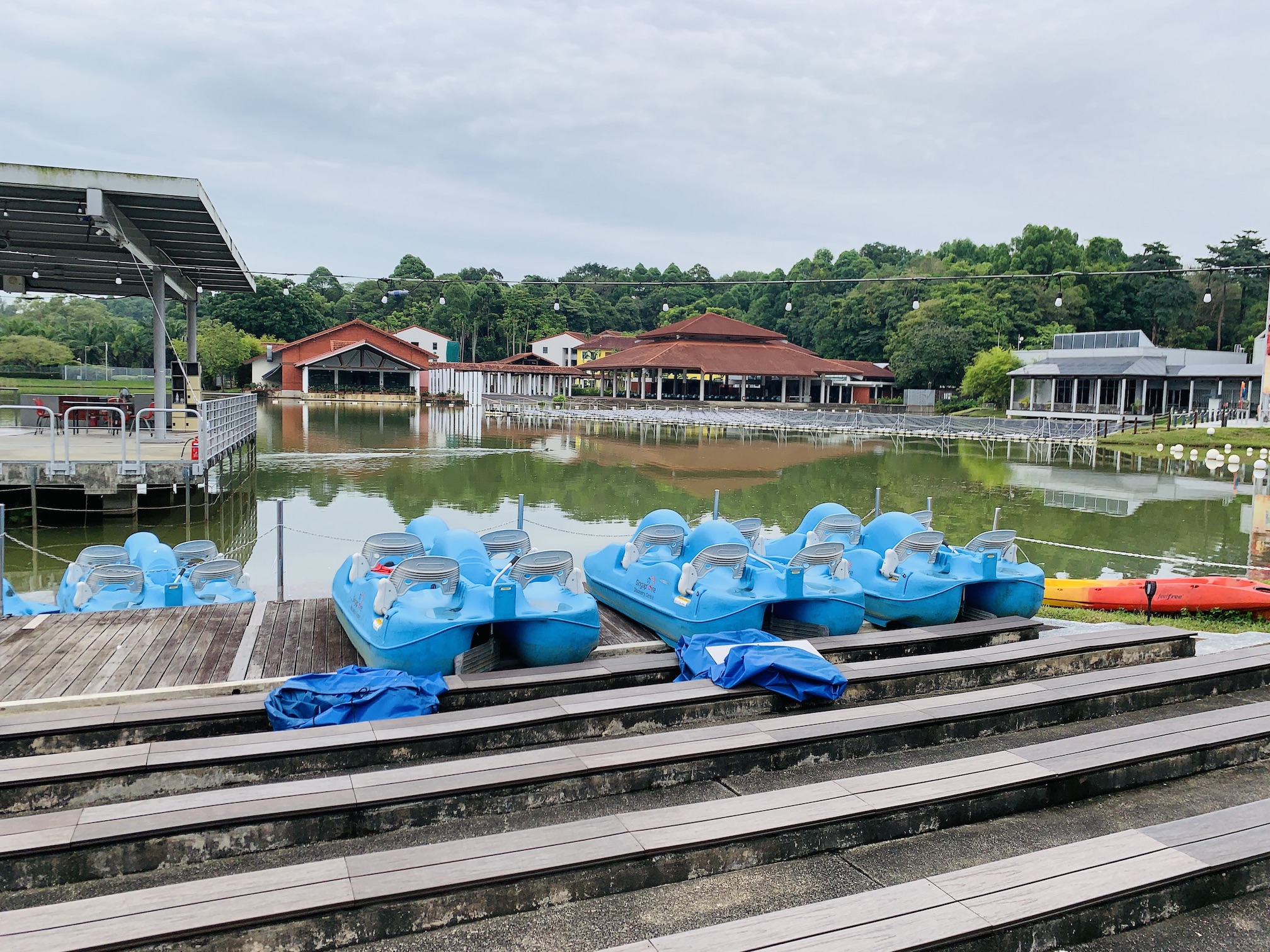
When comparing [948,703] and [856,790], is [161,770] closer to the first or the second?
[856,790]

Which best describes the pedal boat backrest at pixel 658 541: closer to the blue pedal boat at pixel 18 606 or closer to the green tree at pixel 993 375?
the blue pedal boat at pixel 18 606

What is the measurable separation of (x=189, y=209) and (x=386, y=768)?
12.8 meters

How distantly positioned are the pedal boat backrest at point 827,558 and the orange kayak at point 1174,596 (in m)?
3.72

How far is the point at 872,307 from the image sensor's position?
62.2m

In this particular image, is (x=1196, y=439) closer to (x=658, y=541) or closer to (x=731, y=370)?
(x=731, y=370)

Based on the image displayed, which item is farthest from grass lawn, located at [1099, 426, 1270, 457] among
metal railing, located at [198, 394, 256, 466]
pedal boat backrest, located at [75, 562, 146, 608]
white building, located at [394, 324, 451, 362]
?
white building, located at [394, 324, 451, 362]

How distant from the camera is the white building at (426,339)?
2729 inches

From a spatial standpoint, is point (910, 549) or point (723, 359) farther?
point (723, 359)

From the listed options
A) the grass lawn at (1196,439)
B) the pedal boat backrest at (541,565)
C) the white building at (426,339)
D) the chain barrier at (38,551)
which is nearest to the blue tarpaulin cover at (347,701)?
the pedal boat backrest at (541,565)

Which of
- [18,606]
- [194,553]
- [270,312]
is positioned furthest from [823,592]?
[270,312]

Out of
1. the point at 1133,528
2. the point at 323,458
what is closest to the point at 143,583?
the point at 1133,528

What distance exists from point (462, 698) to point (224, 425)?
578 inches

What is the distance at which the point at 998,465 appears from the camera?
93.6 feet

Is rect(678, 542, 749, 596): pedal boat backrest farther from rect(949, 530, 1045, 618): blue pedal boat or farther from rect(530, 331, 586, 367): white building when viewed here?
rect(530, 331, 586, 367): white building
